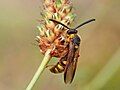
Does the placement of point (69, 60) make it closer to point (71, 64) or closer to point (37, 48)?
point (71, 64)

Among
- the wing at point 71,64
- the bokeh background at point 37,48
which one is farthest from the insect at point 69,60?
the bokeh background at point 37,48

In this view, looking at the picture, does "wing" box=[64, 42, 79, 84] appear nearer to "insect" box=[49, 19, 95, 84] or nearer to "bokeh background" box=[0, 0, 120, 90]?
"insect" box=[49, 19, 95, 84]

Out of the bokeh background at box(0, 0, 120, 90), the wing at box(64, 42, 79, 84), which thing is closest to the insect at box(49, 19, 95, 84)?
the wing at box(64, 42, 79, 84)

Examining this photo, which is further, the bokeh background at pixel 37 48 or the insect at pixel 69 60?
the bokeh background at pixel 37 48

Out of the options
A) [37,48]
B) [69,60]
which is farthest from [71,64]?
[37,48]

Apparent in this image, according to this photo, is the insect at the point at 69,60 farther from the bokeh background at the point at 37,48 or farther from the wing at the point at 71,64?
the bokeh background at the point at 37,48

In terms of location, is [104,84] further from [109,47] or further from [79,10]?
[79,10]
